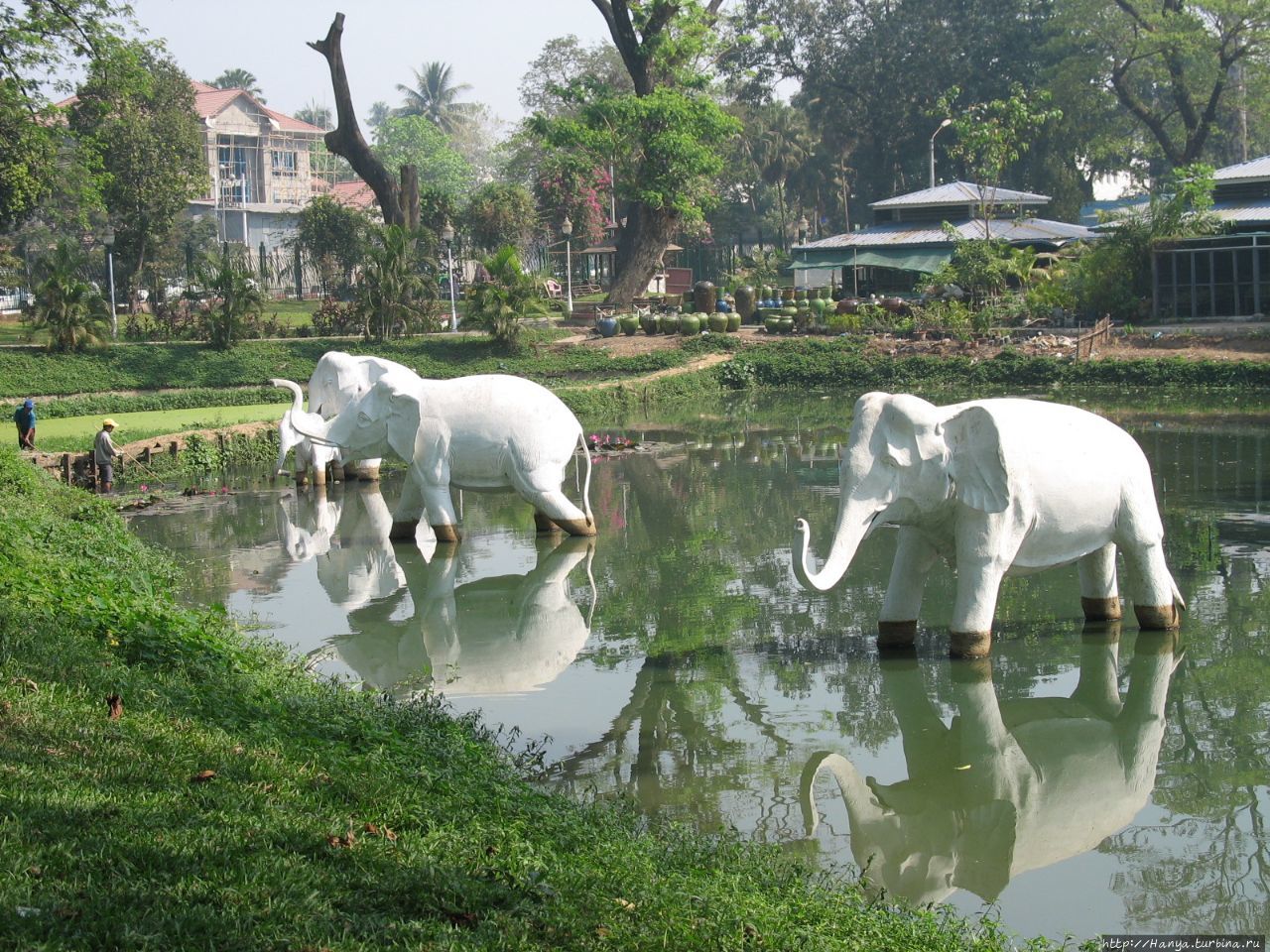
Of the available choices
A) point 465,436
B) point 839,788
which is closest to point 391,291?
point 465,436

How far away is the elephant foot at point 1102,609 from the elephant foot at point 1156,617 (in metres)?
0.22

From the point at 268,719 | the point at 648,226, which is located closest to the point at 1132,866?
the point at 268,719

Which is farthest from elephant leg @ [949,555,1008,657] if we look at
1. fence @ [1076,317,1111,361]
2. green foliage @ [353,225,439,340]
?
green foliage @ [353,225,439,340]

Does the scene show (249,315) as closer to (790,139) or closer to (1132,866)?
(1132,866)

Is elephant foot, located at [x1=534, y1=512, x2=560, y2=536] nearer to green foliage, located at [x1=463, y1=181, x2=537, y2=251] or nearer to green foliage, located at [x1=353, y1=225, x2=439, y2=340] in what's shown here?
green foliage, located at [x1=353, y1=225, x2=439, y2=340]

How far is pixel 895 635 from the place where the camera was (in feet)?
36.9

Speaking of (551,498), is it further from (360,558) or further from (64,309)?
(64,309)

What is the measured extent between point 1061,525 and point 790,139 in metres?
63.1

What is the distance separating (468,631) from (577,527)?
400 cm

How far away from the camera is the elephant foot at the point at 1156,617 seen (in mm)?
11523

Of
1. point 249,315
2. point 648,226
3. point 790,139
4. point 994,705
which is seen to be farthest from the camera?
point 790,139

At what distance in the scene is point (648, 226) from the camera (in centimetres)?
4512

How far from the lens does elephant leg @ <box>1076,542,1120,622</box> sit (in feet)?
38.8

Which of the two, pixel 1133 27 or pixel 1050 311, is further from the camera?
pixel 1133 27
